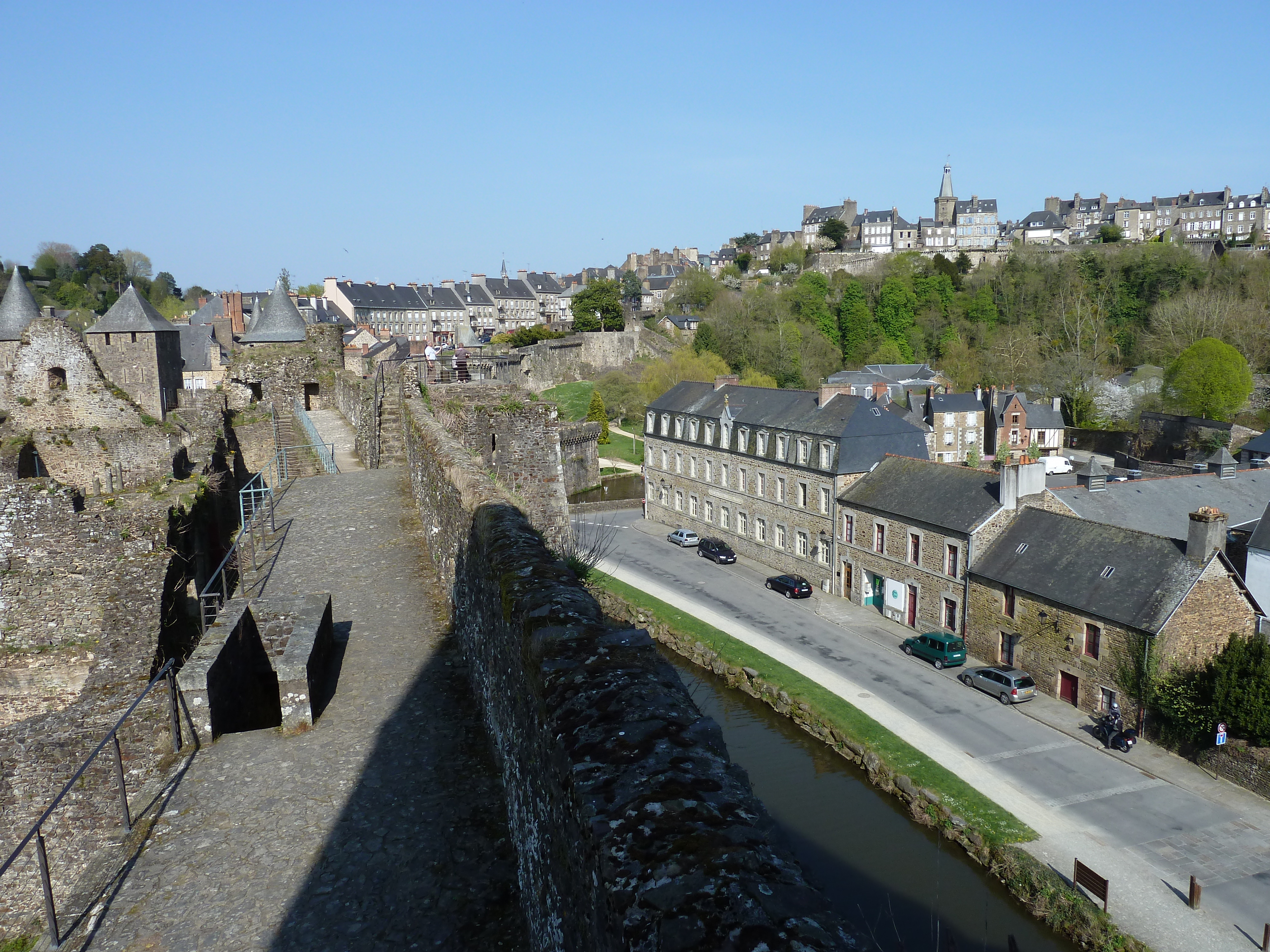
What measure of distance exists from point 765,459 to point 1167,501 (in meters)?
13.8

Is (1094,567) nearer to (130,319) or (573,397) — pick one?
(130,319)

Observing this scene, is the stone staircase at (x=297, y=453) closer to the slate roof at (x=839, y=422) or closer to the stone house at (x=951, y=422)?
the slate roof at (x=839, y=422)

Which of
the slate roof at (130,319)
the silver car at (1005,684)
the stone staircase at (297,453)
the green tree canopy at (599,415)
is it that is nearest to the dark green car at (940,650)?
the silver car at (1005,684)

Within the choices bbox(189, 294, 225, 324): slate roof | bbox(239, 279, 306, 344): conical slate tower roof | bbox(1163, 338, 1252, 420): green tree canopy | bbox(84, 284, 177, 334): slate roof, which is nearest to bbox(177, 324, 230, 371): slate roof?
bbox(189, 294, 225, 324): slate roof

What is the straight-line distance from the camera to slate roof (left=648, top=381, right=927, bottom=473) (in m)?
30.1

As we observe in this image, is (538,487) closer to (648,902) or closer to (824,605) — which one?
(648,902)

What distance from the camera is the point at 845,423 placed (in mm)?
30344

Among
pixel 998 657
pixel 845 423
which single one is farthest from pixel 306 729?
pixel 845 423

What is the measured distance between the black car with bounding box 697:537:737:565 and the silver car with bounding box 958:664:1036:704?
13321 millimetres

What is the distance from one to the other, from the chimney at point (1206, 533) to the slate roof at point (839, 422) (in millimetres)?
11668

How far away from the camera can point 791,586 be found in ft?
96.8

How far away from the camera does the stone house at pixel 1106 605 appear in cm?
1897

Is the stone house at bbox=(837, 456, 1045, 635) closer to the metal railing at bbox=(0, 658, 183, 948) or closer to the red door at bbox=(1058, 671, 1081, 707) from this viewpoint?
the red door at bbox=(1058, 671, 1081, 707)

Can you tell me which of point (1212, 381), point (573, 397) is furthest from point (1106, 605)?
point (573, 397)
